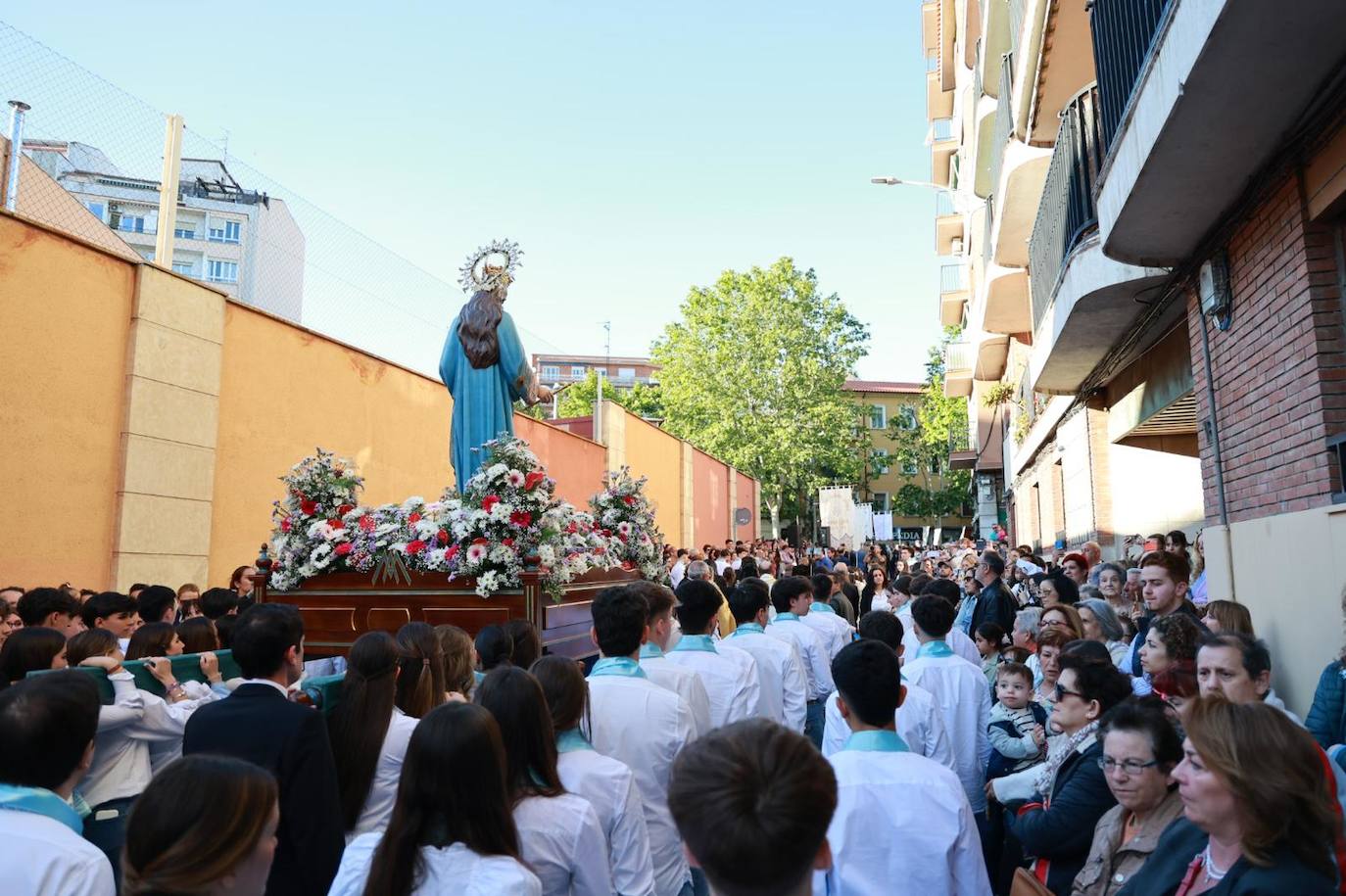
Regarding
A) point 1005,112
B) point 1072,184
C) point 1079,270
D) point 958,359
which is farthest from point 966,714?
point 958,359

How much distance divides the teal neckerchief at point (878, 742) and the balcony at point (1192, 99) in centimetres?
330

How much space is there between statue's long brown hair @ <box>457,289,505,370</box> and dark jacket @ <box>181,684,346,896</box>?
16.3 feet

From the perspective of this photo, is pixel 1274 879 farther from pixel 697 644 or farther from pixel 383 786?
pixel 697 644

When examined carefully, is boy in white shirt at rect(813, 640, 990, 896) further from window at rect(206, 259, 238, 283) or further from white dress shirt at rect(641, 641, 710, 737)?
window at rect(206, 259, 238, 283)

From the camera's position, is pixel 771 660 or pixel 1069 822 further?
pixel 771 660

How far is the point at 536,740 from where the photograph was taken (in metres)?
2.63

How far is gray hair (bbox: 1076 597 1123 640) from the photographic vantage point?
599 cm

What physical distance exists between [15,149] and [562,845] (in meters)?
8.55

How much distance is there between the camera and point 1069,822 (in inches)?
126

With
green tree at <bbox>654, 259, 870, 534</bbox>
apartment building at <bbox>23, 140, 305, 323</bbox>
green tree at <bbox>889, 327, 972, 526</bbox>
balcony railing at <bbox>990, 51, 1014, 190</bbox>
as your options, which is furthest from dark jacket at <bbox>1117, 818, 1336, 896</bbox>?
green tree at <bbox>889, 327, 972, 526</bbox>

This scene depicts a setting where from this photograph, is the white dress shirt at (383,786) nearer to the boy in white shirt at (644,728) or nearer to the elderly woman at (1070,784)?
the boy in white shirt at (644,728)

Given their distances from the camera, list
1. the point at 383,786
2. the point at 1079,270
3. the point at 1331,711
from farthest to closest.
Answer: the point at 1079,270 → the point at 1331,711 → the point at 383,786

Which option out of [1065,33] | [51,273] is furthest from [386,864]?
[1065,33]

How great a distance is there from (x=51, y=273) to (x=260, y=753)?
267 inches
